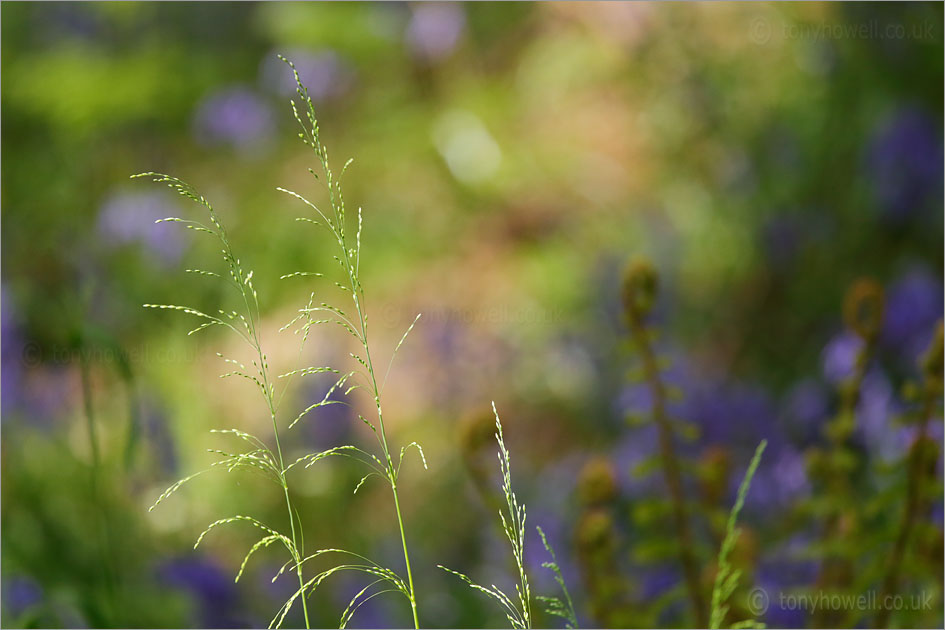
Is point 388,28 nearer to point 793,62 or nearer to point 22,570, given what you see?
point 793,62

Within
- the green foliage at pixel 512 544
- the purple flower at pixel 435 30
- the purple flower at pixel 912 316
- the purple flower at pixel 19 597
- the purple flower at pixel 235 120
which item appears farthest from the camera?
the purple flower at pixel 435 30

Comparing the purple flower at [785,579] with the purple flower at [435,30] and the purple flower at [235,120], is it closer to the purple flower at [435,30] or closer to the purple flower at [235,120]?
the purple flower at [235,120]

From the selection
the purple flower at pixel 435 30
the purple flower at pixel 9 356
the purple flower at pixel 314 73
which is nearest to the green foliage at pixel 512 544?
the purple flower at pixel 9 356

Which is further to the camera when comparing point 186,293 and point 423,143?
point 423,143

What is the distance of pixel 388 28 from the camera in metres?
3.42

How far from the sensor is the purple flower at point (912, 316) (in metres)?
1.66

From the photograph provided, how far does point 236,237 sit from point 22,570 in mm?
1708

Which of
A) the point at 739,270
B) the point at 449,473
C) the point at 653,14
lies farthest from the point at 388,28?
the point at 449,473

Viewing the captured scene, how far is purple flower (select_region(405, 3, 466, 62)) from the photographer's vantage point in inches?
135

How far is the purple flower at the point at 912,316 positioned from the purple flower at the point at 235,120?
7.44ft

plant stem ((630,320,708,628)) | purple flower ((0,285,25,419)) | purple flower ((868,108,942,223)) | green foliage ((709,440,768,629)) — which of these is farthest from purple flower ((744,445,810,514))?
purple flower ((0,285,25,419))

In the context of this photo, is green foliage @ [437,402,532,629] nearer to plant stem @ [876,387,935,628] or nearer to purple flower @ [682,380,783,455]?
plant stem @ [876,387,935,628]

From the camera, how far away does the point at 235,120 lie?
3.17 meters

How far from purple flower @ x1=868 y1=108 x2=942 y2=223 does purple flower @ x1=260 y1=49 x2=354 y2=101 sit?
1902 mm
